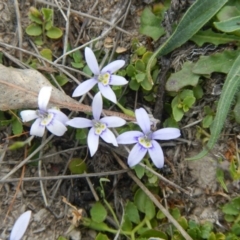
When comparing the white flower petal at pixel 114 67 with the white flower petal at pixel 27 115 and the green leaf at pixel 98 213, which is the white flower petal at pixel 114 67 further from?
the green leaf at pixel 98 213

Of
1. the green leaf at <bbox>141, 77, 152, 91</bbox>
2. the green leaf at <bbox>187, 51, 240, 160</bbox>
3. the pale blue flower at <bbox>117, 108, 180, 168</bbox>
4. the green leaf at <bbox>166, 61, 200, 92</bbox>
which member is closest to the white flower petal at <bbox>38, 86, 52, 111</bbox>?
the pale blue flower at <bbox>117, 108, 180, 168</bbox>

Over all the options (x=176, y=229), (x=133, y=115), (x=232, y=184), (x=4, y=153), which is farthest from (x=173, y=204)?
(x=4, y=153)

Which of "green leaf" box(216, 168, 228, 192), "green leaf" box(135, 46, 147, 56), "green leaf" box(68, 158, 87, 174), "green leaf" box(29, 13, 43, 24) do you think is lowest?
"green leaf" box(68, 158, 87, 174)

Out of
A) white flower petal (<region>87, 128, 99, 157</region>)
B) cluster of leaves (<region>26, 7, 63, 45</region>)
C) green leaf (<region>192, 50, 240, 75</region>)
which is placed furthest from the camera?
cluster of leaves (<region>26, 7, 63, 45</region>)

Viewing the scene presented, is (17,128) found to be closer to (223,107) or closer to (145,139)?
(145,139)

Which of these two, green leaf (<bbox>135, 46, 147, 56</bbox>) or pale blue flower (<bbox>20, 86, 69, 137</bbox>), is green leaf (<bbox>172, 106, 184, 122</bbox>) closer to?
green leaf (<bbox>135, 46, 147, 56</bbox>)

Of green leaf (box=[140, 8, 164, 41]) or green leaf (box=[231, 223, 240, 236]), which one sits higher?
green leaf (box=[140, 8, 164, 41])

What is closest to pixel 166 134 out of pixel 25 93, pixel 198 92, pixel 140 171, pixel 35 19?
pixel 140 171

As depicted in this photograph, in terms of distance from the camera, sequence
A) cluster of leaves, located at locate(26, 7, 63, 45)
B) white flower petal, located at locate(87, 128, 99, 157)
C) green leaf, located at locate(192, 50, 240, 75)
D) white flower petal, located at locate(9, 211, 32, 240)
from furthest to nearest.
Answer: cluster of leaves, located at locate(26, 7, 63, 45) < green leaf, located at locate(192, 50, 240, 75) < white flower petal, located at locate(87, 128, 99, 157) < white flower petal, located at locate(9, 211, 32, 240)
